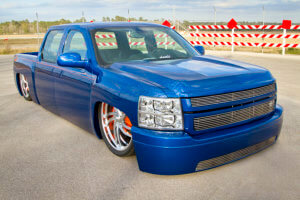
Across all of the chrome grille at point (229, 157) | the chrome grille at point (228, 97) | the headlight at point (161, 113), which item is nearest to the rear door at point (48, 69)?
the headlight at point (161, 113)

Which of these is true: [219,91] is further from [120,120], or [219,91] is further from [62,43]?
[62,43]

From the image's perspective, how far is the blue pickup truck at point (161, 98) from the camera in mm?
2920

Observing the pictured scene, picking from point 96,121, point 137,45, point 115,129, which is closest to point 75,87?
point 96,121

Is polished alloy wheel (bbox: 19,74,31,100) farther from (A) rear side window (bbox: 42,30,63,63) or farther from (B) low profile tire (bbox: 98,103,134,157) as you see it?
(B) low profile tire (bbox: 98,103,134,157)

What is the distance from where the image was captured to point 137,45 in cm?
438

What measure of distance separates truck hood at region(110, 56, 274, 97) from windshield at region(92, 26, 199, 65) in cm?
29

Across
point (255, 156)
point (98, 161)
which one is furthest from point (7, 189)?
point (255, 156)

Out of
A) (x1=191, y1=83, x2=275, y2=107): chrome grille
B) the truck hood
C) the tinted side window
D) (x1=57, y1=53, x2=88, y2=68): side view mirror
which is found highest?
the tinted side window

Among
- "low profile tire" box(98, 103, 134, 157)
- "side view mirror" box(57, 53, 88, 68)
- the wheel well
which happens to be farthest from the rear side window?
"low profile tire" box(98, 103, 134, 157)

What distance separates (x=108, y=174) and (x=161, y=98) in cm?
109

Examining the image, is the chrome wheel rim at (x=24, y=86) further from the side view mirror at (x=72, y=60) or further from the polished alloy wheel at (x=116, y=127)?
the polished alloy wheel at (x=116, y=127)

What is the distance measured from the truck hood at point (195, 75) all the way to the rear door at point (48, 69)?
1650 mm

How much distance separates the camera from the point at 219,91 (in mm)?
2984

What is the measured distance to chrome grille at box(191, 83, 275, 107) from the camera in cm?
290
